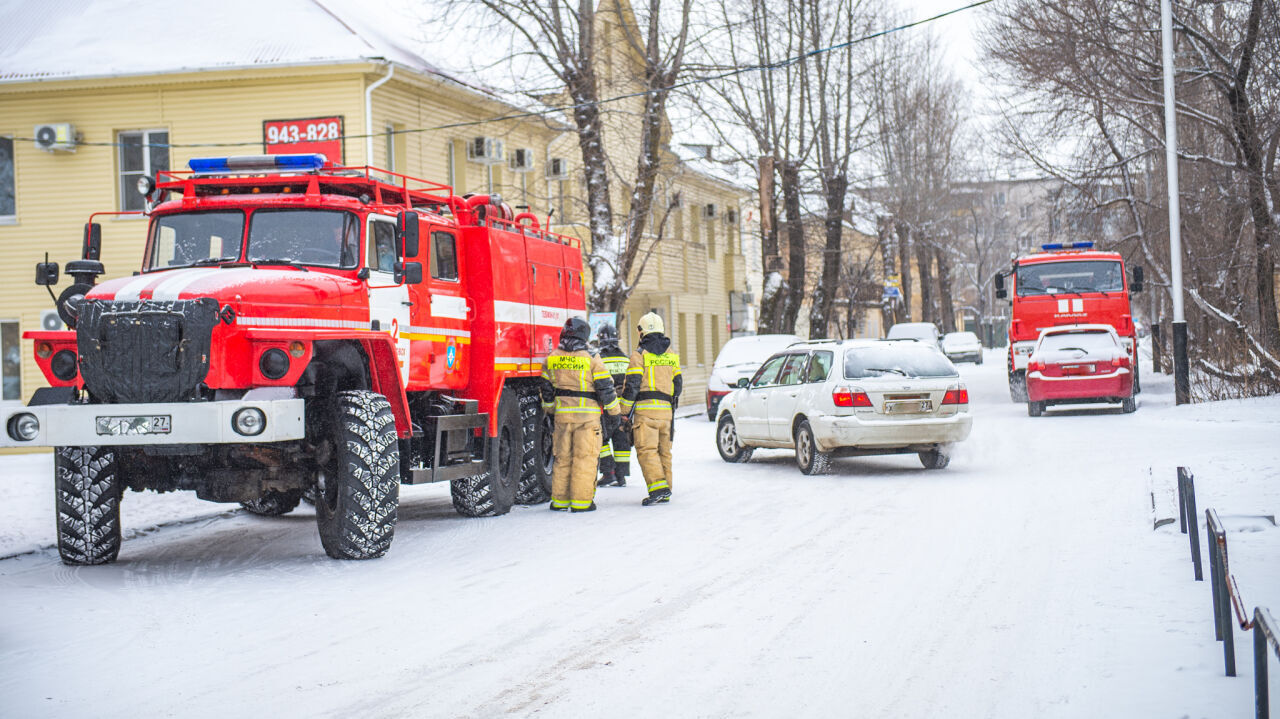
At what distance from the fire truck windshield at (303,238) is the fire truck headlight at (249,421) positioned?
172 centimetres

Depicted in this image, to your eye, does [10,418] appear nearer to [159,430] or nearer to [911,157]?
[159,430]

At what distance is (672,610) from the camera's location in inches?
317

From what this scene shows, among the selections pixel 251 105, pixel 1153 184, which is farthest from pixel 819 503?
pixel 1153 184

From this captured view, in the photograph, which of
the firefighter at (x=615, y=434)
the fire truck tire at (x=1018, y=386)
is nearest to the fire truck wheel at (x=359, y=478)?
the firefighter at (x=615, y=434)

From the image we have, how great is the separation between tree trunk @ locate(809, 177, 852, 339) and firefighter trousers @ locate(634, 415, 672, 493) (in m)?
24.1

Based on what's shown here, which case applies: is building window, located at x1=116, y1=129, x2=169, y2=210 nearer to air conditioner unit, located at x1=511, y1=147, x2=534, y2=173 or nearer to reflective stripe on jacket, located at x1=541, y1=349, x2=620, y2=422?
air conditioner unit, located at x1=511, y1=147, x2=534, y2=173

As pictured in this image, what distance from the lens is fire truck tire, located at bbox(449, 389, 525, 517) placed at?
13234 millimetres

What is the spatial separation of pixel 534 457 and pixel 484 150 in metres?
15.4

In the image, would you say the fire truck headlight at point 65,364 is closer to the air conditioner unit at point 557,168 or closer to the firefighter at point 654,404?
the firefighter at point 654,404

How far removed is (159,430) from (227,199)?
2402 mm

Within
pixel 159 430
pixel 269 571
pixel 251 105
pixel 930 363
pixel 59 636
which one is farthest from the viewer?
pixel 251 105

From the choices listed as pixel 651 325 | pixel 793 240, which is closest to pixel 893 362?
pixel 651 325

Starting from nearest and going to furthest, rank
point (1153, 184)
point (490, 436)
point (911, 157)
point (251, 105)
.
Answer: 1. point (490, 436)
2. point (251, 105)
3. point (1153, 184)
4. point (911, 157)

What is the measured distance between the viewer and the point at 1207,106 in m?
30.5
